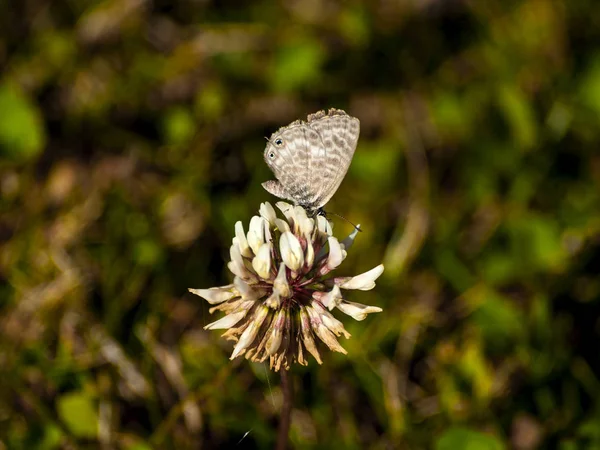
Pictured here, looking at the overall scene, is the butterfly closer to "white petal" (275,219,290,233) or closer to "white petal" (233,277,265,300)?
"white petal" (275,219,290,233)

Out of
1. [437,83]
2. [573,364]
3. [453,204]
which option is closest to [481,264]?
Answer: [453,204]

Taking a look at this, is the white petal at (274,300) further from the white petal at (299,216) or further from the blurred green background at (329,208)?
the blurred green background at (329,208)

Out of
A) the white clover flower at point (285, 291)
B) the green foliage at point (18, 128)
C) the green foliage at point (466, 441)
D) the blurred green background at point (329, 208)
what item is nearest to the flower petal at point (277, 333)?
the white clover flower at point (285, 291)

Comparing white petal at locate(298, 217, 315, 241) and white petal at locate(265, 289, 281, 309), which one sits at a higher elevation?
white petal at locate(298, 217, 315, 241)

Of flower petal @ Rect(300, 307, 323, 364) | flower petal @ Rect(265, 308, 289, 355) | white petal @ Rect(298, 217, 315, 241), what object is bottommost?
flower petal @ Rect(300, 307, 323, 364)

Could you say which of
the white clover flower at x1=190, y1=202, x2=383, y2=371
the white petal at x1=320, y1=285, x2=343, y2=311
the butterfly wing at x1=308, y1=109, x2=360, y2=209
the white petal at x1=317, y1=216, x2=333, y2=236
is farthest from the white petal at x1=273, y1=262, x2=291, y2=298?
the butterfly wing at x1=308, y1=109, x2=360, y2=209

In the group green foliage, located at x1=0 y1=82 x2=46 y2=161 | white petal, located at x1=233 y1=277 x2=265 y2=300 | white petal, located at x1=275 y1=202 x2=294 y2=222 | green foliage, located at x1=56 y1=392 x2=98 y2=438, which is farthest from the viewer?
green foliage, located at x1=0 y1=82 x2=46 y2=161
